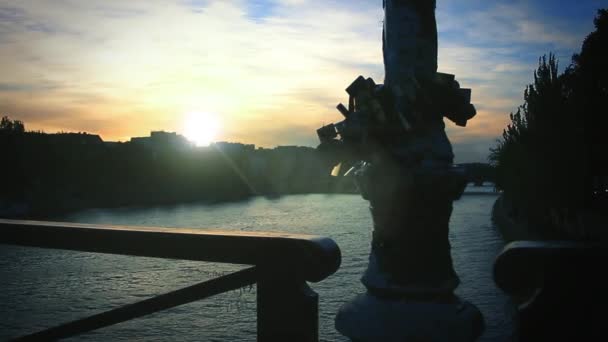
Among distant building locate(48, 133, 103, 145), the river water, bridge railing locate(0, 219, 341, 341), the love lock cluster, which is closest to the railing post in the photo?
bridge railing locate(0, 219, 341, 341)

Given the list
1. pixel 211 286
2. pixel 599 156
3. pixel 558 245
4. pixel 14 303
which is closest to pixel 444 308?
pixel 558 245

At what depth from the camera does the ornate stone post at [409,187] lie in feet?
7.39

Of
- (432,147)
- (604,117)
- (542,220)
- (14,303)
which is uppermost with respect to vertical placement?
(604,117)

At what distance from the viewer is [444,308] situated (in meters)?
2.26

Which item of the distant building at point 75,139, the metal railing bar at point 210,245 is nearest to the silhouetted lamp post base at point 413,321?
the metal railing bar at point 210,245

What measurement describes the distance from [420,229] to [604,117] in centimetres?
2371

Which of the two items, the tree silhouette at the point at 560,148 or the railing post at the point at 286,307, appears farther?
the tree silhouette at the point at 560,148

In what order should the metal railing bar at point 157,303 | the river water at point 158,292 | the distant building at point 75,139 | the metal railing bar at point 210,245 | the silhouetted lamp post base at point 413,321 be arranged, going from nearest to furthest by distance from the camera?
the metal railing bar at point 210,245, the metal railing bar at point 157,303, the silhouetted lamp post base at point 413,321, the river water at point 158,292, the distant building at point 75,139

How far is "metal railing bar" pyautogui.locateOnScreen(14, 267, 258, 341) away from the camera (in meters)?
2.07

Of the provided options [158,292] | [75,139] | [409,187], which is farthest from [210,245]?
[75,139]

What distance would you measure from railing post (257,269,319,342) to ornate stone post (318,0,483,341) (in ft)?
1.16

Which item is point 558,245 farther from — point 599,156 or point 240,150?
point 240,150

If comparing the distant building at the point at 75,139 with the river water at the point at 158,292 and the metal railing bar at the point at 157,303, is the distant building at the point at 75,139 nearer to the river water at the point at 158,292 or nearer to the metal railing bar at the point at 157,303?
the river water at the point at 158,292

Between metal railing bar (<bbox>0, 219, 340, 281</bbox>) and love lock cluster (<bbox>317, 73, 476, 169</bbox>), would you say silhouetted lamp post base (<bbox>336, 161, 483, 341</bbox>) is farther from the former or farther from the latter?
metal railing bar (<bbox>0, 219, 340, 281</bbox>)
